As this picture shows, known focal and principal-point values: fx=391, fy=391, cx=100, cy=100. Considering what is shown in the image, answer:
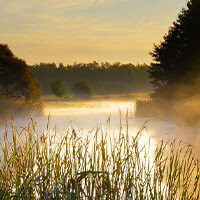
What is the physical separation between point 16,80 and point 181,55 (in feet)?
34.1

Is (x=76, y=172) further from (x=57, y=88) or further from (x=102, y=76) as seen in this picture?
(x=102, y=76)

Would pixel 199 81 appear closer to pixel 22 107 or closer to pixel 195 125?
pixel 195 125

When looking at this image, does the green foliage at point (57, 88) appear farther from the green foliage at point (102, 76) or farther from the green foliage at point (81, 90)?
the green foliage at point (102, 76)

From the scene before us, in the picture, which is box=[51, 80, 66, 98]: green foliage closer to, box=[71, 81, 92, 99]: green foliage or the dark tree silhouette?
box=[71, 81, 92, 99]: green foliage

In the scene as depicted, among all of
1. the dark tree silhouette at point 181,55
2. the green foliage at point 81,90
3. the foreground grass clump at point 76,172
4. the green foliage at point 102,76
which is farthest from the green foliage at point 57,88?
the foreground grass clump at point 76,172

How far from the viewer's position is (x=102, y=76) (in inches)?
3243

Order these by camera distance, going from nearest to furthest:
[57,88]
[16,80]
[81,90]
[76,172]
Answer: [76,172] < [16,80] < [57,88] < [81,90]

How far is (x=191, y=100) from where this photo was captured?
2102 centimetres

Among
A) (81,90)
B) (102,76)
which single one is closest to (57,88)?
(81,90)

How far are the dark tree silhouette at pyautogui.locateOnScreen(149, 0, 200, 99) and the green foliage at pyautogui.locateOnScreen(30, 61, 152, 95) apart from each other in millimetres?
50295

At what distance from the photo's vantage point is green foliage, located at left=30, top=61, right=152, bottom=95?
76.2m

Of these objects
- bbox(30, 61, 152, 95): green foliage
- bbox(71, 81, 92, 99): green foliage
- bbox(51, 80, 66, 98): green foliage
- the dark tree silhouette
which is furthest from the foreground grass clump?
bbox(30, 61, 152, 95): green foliage

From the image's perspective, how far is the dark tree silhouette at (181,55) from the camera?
2217 centimetres

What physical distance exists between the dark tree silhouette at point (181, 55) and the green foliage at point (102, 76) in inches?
1980
